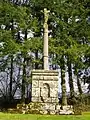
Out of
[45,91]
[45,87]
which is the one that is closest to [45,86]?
[45,87]

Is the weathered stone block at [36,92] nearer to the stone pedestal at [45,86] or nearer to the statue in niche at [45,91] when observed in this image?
the stone pedestal at [45,86]

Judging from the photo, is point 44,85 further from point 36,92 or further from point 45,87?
point 36,92

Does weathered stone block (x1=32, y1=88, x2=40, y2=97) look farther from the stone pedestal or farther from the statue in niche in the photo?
the statue in niche

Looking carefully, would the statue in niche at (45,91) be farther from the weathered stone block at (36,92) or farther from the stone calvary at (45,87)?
the weathered stone block at (36,92)

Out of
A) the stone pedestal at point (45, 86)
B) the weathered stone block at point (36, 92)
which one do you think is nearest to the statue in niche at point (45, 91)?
the stone pedestal at point (45, 86)

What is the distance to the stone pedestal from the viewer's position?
1827 centimetres

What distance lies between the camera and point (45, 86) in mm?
18406

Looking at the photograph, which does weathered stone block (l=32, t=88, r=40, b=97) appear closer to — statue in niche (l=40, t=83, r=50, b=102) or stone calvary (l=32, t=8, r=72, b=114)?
stone calvary (l=32, t=8, r=72, b=114)

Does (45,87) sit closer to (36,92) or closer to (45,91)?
(45,91)

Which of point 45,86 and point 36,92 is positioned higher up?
point 45,86

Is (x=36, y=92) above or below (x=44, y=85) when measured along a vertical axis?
below

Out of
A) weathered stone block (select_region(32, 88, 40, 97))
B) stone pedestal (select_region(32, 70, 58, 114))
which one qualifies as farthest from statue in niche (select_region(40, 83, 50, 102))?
weathered stone block (select_region(32, 88, 40, 97))

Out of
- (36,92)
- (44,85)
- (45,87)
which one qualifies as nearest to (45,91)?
(45,87)

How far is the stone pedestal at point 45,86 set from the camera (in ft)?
59.9
